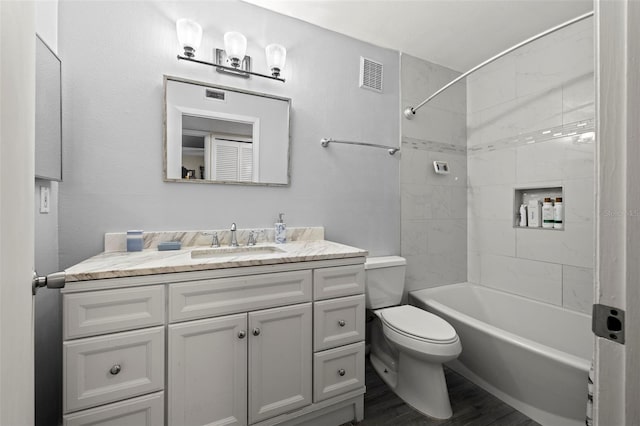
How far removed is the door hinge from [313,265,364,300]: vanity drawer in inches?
40.9

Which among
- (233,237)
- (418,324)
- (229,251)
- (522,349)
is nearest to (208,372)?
(229,251)

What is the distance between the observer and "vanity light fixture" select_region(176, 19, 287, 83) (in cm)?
152

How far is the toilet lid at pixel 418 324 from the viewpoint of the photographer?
5.08 feet

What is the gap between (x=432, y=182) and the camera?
2416 mm

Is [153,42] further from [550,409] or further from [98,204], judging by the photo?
[550,409]

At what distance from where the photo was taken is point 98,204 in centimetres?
144

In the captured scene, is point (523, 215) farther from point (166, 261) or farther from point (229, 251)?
point (166, 261)

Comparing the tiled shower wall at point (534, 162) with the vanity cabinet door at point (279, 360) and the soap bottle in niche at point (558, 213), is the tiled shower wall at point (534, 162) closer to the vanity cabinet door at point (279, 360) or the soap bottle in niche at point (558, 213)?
the soap bottle in niche at point (558, 213)

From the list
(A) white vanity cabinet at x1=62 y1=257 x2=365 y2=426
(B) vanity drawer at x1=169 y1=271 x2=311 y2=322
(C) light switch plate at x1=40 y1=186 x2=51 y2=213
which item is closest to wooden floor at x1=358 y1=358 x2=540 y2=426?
(A) white vanity cabinet at x1=62 y1=257 x2=365 y2=426

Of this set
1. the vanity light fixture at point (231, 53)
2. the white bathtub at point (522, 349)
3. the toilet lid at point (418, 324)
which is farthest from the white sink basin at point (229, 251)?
the white bathtub at point (522, 349)

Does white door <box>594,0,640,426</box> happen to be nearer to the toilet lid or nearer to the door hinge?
the door hinge

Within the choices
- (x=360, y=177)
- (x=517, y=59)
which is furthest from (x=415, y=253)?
(x=517, y=59)

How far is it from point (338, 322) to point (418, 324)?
0.57m

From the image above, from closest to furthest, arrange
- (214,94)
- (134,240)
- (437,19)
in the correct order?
(134,240) → (214,94) → (437,19)
